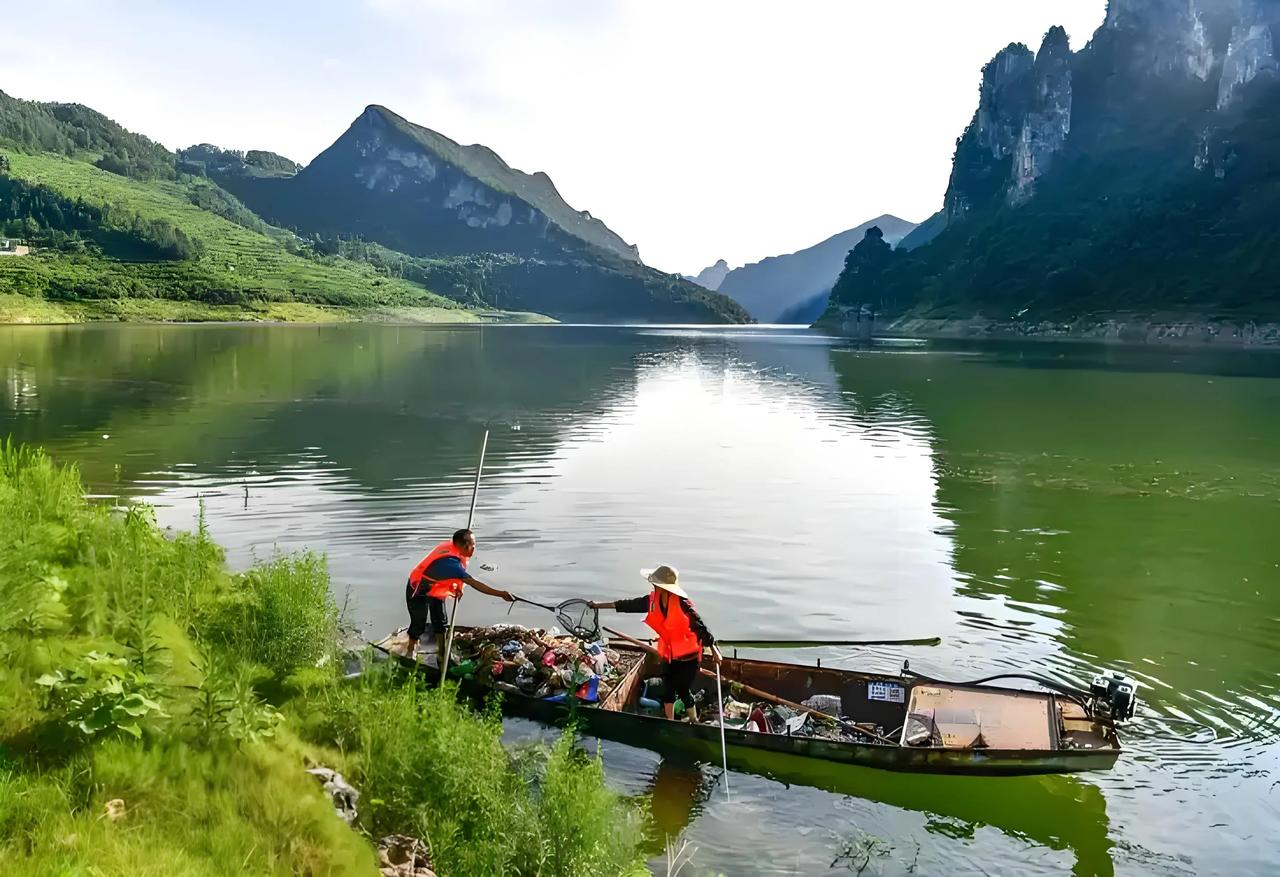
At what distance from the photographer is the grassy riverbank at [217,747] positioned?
627 cm

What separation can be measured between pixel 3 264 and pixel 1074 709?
8647 inches

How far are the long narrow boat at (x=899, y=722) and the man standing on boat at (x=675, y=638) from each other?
74 centimetres

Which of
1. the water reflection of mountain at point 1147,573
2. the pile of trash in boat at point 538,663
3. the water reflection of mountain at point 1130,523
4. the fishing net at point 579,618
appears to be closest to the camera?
the water reflection of mountain at point 1147,573

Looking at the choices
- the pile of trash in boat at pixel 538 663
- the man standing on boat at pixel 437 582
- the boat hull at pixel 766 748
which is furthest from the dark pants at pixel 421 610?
the boat hull at pixel 766 748

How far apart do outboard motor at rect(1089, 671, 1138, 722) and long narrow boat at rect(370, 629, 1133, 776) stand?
1 centimetres

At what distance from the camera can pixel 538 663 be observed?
47.4ft

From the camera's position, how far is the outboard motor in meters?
12.6

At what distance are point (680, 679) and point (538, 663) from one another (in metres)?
2.29

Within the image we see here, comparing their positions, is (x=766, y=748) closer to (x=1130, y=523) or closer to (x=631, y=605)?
(x=631, y=605)

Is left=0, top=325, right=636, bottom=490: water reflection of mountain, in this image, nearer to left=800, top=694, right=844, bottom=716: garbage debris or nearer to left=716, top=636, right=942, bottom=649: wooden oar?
left=716, top=636, right=942, bottom=649: wooden oar

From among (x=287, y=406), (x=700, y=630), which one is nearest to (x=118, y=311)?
(x=287, y=406)

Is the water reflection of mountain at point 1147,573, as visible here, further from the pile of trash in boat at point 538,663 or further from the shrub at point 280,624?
the shrub at point 280,624

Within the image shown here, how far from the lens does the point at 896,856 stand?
35.9ft

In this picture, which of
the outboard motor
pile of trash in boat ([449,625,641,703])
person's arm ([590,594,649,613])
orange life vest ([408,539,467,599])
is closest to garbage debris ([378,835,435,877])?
pile of trash in boat ([449,625,641,703])
